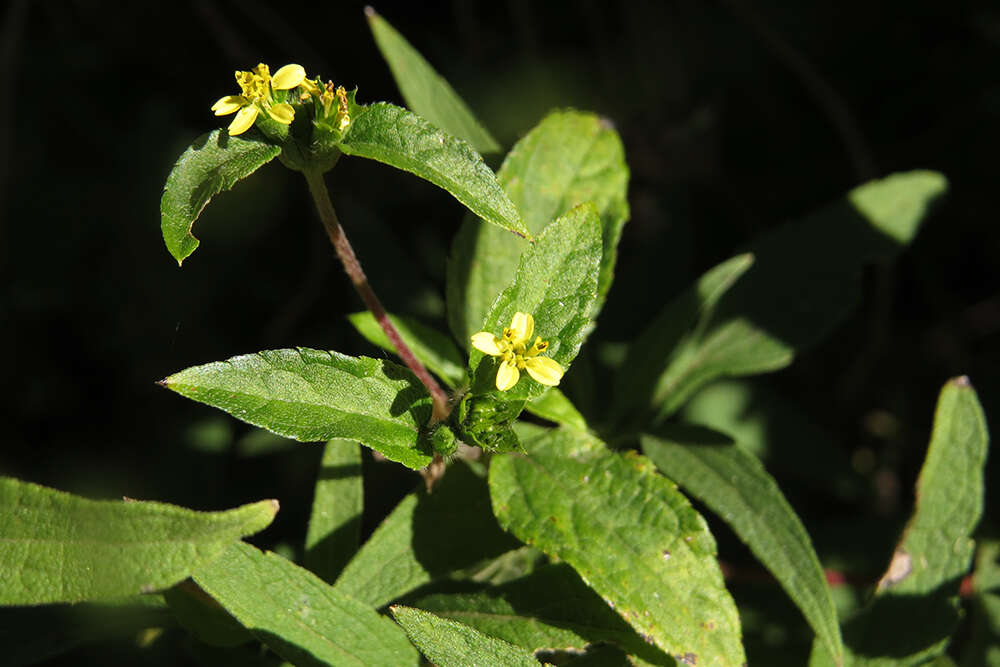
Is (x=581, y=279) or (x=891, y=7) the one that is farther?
(x=891, y=7)

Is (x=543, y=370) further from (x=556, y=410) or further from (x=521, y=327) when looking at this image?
(x=556, y=410)

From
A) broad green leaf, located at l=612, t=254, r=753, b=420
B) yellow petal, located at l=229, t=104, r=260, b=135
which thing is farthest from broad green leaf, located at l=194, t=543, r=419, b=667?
broad green leaf, located at l=612, t=254, r=753, b=420

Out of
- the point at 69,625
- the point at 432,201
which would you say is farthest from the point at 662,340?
the point at 69,625

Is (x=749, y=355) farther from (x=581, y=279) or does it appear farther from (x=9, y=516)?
(x=9, y=516)

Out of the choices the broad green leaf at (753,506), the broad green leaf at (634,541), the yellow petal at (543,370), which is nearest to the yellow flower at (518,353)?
the yellow petal at (543,370)

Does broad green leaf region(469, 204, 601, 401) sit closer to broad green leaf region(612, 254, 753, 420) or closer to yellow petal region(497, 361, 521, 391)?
yellow petal region(497, 361, 521, 391)

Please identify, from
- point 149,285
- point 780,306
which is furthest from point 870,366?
point 149,285
